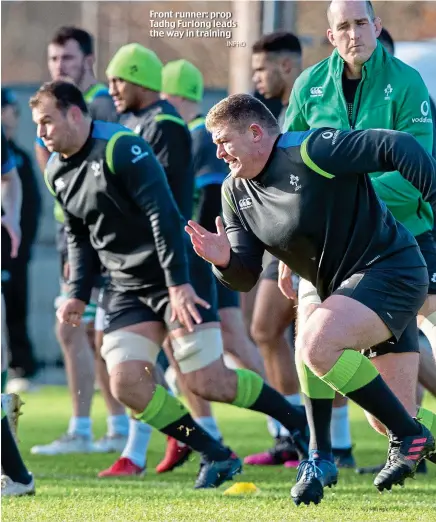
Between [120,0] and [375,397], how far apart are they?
2468cm

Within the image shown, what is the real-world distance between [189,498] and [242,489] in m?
0.39

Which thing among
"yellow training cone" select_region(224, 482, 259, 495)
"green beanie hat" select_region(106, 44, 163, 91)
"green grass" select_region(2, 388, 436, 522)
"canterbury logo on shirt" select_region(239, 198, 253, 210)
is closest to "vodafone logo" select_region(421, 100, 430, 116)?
"canterbury logo on shirt" select_region(239, 198, 253, 210)

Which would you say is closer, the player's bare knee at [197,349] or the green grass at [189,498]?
the green grass at [189,498]

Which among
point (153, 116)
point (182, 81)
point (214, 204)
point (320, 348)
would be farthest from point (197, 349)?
point (182, 81)

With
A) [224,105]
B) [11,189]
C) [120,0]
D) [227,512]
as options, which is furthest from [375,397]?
[120,0]

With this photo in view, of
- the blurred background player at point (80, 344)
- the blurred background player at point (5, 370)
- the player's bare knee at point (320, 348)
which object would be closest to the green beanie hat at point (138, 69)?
the blurred background player at point (80, 344)

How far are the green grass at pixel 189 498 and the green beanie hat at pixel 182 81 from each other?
268 centimetres

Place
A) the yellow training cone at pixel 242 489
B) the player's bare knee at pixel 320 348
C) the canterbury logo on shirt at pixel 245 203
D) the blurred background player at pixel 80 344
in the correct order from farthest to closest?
1. the blurred background player at pixel 80 344
2. the yellow training cone at pixel 242 489
3. the canterbury logo on shirt at pixel 245 203
4. the player's bare knee at pixel 320 348

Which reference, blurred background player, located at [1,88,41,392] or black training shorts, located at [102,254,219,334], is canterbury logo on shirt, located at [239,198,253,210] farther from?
blurred background player, located at [1,88,41,392]

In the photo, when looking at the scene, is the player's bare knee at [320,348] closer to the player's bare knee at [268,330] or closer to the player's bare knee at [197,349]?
the player's bare knee at [197,349]

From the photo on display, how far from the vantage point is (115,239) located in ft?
Answer: 22.7

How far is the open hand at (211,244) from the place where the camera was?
18.3 ft

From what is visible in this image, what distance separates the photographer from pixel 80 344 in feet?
29.5

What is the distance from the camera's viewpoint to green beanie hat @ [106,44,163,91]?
8125mm
